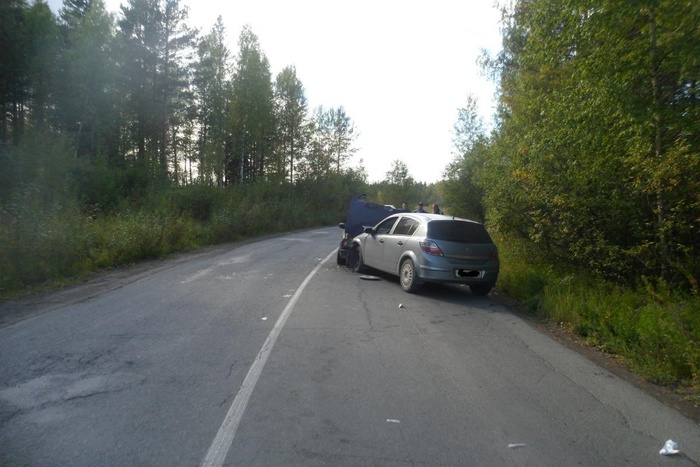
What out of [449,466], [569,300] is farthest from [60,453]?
[569,300]

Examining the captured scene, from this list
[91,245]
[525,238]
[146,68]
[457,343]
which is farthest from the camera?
[146,68]

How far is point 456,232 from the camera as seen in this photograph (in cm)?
967

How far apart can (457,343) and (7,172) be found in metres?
22.3

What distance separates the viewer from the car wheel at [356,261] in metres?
12.4

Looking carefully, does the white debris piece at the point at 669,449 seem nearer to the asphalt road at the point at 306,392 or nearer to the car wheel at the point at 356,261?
the asphalt road at the point at 306,392

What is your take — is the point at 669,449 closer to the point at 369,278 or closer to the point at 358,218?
the point at 369,278

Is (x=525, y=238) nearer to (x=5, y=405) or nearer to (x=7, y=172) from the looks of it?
(x=5, y=405)

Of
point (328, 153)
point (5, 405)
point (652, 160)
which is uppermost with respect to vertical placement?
point (328, 153)

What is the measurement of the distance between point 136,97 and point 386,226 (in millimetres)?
29148

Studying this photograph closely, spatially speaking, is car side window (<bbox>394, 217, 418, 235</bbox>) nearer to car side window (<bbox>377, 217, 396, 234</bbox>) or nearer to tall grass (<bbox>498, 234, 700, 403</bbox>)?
car side window (<bbox>377, 217, 396, 234</bbox>)

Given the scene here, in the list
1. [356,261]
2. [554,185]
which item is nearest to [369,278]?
[356,261]

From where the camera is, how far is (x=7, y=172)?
20.7m

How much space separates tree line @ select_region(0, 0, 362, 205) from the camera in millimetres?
27969

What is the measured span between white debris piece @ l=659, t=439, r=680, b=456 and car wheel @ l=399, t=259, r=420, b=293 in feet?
19.8
